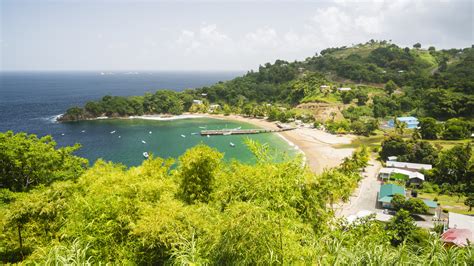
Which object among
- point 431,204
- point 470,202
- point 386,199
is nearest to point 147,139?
point 386,199

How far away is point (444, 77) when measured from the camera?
6209 centimetres

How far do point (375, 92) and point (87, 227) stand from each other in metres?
72.4

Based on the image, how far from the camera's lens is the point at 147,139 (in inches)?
1788

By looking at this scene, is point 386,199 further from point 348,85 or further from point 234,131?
point 348,85

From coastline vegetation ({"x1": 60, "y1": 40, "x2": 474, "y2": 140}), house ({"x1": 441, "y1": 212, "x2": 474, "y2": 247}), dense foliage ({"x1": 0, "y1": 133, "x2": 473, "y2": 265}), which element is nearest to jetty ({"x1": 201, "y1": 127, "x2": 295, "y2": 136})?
coastline vegetation ({"x1": 60, "y1": 40, "x2": 474, "y2": 140})

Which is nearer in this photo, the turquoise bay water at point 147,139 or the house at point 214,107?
the turquoise bay water at point 147,139

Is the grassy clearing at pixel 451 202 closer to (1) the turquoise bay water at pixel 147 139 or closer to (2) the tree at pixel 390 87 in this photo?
(1) the turquoise bay water at pixel 147 139

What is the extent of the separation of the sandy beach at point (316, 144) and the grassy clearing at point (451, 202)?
982cm

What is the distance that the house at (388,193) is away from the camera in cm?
2334

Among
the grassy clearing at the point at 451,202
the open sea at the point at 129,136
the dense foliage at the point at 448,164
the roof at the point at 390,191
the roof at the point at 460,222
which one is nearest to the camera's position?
the roof at the point at 460,222

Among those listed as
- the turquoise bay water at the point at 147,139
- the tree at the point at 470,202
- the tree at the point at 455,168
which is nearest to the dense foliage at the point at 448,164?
the tree at the point at 455,168

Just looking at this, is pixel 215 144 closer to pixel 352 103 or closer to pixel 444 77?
pixel 352 103

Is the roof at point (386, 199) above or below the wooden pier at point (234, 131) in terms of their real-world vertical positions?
below

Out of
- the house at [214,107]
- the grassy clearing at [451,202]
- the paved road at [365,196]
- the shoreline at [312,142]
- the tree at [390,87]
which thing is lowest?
the paved road at [365,196]
